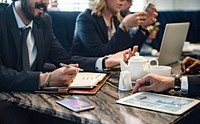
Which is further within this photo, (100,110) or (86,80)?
(86,80)

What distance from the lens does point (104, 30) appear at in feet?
7.34

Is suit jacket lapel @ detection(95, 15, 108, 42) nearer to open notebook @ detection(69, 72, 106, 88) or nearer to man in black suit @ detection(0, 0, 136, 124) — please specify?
man in black suit @ detection(0, 0, 136, 124)

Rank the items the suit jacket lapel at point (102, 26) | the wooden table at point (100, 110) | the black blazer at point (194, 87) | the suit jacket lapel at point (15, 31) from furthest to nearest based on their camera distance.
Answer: the suit jacket lapel at point (102, 26)
the suit jacket lapel at point (15, 31)
the black blazer at point (194, 87)
the wooden table at point (100, 110)

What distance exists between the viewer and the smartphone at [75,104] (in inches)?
38.2

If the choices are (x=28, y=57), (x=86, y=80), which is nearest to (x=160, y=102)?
(x=86, y=80)

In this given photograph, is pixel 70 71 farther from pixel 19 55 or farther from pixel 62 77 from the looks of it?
pixel 19 55

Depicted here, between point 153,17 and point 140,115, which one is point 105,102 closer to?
point 140,115

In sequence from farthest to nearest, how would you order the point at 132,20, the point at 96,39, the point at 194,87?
the point at 96,39 < the point at 132,20 < the point at 194,87

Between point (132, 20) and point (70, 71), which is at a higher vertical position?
point (132, 20)

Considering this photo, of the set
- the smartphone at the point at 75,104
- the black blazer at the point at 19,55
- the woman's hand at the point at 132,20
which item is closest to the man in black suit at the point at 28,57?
the black blazer at the point at 19,55

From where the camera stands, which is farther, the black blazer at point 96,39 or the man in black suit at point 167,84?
the black blazer at point 96,39

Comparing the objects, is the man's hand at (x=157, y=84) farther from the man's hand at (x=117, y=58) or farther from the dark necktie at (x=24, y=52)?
the dark necktie at (x=24, y=52)

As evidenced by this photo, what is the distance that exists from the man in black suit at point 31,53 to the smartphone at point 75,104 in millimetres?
181

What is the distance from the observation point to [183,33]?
1.87 m
